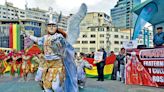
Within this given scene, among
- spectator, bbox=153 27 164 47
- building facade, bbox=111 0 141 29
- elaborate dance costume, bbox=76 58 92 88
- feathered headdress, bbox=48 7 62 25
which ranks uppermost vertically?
building facade, bbox=111 0 141 29

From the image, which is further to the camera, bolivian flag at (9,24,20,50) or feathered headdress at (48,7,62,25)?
bolivian flag at (9,24,20,50)

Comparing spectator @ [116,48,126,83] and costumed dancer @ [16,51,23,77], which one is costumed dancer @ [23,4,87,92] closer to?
spectator @ [116,48,126,83]

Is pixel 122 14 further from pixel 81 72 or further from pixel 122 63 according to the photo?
pixel 81 72

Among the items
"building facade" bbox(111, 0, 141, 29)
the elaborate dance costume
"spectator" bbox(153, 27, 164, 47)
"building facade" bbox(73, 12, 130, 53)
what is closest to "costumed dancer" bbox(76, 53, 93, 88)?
the elaborate dance costume

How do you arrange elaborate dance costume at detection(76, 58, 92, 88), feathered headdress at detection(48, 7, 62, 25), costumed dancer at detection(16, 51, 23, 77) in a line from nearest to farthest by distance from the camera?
feathered headdress at detection(48, 7, 62, 25)
elaborate dance costume at detection(76, 58, 92, 88)
costumed dancer at detection(16, 51, 23, 77)

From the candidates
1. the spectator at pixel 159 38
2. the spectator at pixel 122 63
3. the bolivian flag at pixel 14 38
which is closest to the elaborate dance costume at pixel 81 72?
the spectator at pixel 122 63

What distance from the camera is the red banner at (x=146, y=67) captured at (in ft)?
40.0

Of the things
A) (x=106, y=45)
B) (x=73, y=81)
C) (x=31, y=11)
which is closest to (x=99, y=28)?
(x=106, y=45)

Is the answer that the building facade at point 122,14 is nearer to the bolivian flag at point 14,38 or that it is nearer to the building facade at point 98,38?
the building facade at point 98,38

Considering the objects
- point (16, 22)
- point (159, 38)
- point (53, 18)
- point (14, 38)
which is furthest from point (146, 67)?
point (16, 22)

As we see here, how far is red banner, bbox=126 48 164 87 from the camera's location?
12195mm

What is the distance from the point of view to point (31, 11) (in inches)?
6186

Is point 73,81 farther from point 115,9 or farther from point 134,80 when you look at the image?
point 115,9

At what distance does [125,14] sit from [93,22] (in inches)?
1182
